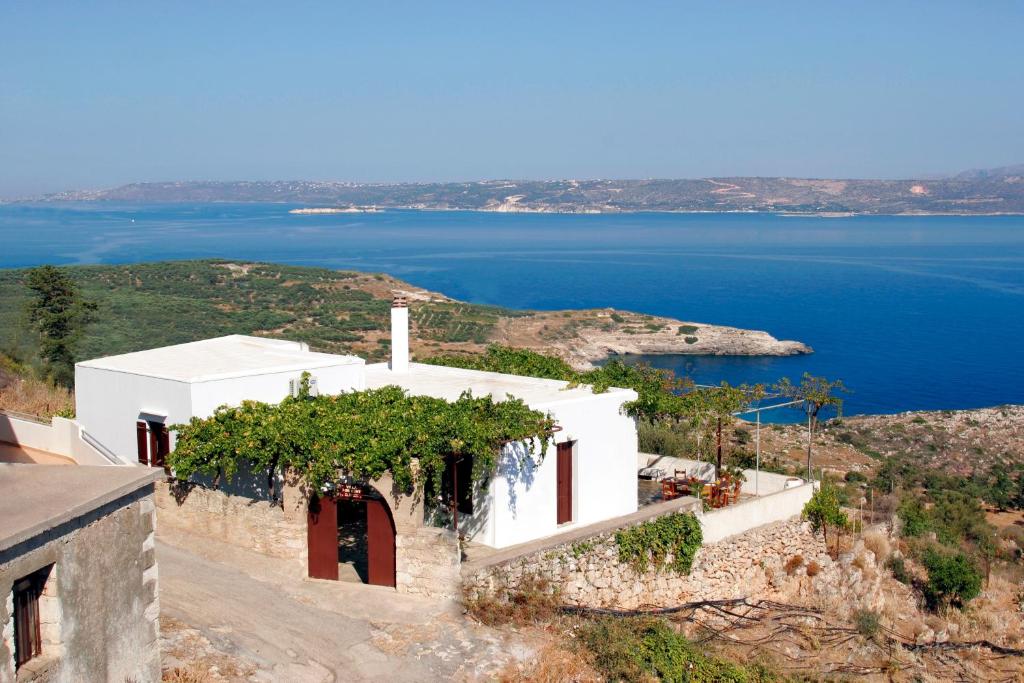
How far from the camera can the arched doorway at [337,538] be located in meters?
12.1

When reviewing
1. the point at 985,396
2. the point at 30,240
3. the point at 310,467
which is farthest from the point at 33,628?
the point at 30,240

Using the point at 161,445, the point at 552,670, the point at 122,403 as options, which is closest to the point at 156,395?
the point at 161,445

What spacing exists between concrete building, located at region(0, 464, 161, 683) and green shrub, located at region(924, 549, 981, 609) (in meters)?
14.4

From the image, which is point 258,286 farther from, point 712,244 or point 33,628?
point 712,244

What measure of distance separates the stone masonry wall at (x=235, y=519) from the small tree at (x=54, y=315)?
53.3 feet

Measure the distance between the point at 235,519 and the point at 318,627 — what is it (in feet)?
8.23

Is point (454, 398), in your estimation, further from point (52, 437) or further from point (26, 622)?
point (26, 622)

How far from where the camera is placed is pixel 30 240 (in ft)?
509

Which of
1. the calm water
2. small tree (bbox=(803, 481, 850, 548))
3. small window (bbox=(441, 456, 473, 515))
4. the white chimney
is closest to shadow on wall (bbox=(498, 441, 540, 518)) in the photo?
small window (bbox=(441, 456, 473, 515))

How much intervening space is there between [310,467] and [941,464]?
87.8 ft

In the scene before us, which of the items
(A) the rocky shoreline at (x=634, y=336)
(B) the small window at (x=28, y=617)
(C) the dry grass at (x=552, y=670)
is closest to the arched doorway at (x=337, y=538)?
(C) the dry grass at (x=552, y=670)

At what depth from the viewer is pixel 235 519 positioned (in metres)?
13.0

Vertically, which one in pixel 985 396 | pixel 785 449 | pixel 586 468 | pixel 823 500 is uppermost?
pixel 586 468

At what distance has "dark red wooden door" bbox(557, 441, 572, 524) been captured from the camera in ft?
47.1
